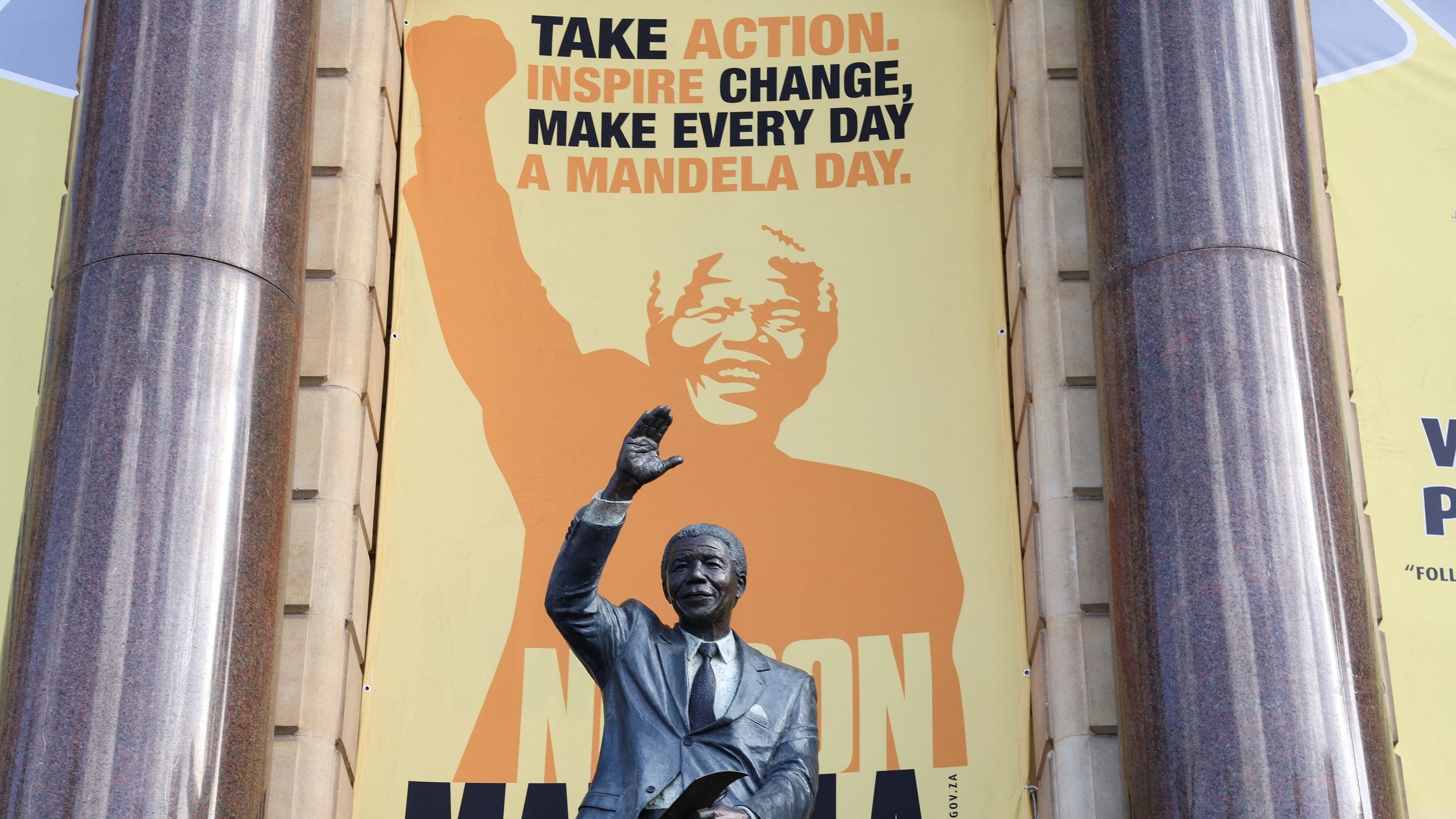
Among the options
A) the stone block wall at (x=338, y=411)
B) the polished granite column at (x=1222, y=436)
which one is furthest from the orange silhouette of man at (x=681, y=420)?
the polished granite column at (x=1222, y=436)

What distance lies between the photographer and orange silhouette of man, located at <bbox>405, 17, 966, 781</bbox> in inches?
505

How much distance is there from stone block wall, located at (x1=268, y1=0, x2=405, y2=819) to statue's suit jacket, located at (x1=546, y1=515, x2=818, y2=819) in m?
3.41

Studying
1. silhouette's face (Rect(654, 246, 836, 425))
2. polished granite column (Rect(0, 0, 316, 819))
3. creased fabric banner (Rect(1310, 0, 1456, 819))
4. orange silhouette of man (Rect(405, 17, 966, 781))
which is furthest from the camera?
silhouette's face (Rect(654, 246, 836, 425))

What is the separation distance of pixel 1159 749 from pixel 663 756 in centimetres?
369

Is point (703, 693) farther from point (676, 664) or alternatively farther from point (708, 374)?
point (708, 374)

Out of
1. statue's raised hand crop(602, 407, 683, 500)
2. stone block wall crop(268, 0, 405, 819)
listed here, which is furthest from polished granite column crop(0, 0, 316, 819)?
statue's raised hand crop(602, 407, 683, 500)

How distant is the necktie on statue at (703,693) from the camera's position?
8.38 meters

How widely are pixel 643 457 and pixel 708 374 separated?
222 inches

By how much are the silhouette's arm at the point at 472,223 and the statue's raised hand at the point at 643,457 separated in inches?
218

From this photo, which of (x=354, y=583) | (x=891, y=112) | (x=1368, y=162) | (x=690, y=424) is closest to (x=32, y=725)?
(x=354, y=583)

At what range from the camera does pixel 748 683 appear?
27.8ft

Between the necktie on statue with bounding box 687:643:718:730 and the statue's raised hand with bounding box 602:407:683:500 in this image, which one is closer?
the statue's raised hand with bounding box 602:407:683:500

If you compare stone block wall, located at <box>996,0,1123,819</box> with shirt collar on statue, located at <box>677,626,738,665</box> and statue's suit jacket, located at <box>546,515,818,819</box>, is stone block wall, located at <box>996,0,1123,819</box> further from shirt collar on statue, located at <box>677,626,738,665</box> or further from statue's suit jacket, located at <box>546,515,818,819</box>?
shirt collar on statue, located at <box>677,626,738,665</box>

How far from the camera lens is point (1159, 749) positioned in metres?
10.8
